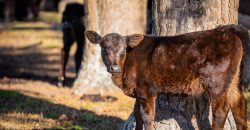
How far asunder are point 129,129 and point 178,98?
34.1 inches

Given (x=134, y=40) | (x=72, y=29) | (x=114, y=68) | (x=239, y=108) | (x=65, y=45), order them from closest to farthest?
(x=114, y=68) → (x=134, y=40) → (x=239, y=108) → (x=72, y=29) → (x=65, y=45)

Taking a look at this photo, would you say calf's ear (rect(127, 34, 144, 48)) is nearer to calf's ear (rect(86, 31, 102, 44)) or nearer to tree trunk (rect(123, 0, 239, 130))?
calf's ear (rect(86, 31, 102, 44))

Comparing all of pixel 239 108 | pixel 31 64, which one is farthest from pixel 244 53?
pixel 31 64

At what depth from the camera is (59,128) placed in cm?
930

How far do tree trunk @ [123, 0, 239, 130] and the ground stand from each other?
6.37ft

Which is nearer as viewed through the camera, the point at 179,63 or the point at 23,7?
the point at 179,63

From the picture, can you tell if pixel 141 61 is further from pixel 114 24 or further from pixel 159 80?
pixel 114 24

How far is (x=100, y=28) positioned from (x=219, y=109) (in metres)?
6.20

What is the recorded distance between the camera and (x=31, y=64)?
1927 cm

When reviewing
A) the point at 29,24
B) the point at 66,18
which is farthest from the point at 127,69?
the point at 29,24

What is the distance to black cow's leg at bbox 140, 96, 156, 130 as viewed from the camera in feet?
23.8

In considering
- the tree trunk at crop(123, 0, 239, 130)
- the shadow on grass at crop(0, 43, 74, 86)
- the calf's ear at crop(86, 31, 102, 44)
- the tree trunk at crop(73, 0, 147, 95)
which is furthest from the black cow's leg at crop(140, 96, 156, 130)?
the shadow on grass at crop(0, 43, 74, 86)

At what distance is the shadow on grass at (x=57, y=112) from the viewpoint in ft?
32.0

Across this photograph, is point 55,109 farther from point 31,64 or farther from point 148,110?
point 31,64
